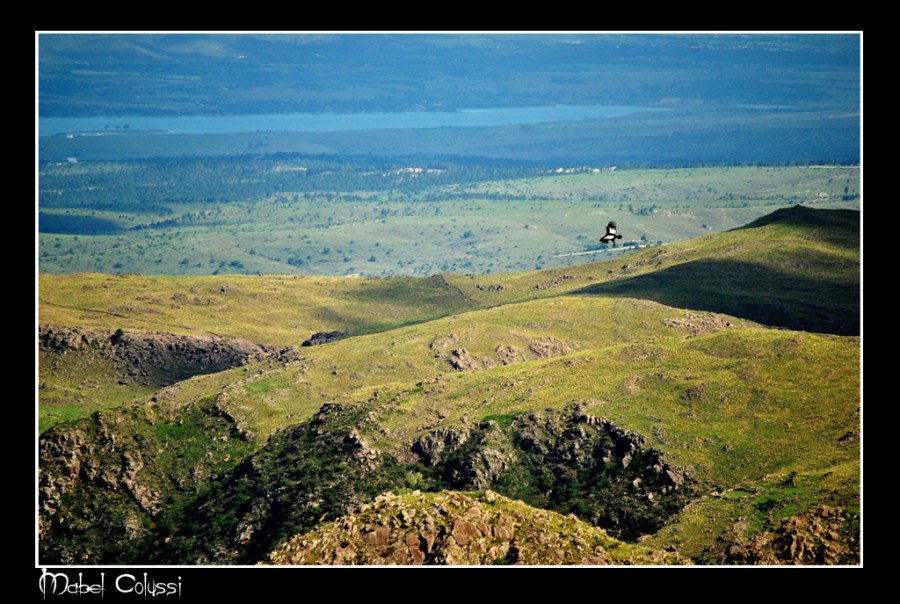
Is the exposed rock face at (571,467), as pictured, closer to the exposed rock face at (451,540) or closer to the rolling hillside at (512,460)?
the rolling hillside at (512,460)

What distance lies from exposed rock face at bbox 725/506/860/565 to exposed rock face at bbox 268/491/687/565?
555 cm

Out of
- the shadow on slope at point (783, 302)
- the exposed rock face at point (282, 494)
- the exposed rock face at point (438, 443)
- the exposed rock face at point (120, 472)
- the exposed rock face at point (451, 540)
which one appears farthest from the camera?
the shadow on slope at point (783, 302)

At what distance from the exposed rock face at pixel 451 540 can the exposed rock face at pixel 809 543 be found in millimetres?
5552

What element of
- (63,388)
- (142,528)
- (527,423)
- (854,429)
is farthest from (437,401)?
(63,388)

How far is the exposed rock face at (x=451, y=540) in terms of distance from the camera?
92.2m

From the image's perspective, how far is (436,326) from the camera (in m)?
196

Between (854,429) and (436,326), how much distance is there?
87096mm

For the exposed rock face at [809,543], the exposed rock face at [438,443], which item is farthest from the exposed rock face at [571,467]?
the exposed rock face at [809,543]

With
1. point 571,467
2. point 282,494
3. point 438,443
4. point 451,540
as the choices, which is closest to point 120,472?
point 282,494

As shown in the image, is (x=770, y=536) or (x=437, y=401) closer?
(x=770, y=536)

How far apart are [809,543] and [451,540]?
83.3 ft

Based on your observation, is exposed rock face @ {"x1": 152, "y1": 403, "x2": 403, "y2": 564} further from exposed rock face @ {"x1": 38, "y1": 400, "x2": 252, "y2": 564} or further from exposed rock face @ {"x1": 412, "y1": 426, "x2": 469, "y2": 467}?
exposed rock face @ {"x1": 38, "y1": 400, "x2": 252, "y2": 564}

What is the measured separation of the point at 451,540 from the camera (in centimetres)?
9238
